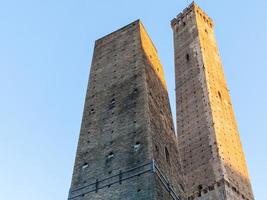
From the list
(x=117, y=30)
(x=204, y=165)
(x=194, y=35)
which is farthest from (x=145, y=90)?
(x=194, y=35)

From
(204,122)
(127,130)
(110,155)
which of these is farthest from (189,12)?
(110,155)

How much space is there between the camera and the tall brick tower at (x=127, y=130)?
1181 centimetres

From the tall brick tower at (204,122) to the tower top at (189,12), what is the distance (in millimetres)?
427

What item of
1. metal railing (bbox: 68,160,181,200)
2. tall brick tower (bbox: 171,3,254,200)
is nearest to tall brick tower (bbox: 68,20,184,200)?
metal railing (bbox: 68,160,181,200)

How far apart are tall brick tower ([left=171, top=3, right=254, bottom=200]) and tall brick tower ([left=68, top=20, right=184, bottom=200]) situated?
8889mm

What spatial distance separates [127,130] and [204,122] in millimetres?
14354

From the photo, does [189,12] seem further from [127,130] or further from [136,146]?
[136,146]

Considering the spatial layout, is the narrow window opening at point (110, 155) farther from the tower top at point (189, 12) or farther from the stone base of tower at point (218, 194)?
the tower top at point (189, 12)

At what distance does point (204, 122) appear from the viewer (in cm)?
2694

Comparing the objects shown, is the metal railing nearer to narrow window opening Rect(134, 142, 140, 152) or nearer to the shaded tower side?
the shaded tower side

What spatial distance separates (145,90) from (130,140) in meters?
1.94

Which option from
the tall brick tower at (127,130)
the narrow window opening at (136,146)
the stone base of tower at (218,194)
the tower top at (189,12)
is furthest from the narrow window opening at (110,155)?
the tower top at (189,12)

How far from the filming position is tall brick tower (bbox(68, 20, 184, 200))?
465 inches

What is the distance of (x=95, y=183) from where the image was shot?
12.3 meters
